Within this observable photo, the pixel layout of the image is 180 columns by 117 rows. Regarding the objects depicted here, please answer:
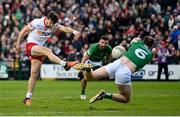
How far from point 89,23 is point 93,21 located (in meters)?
0.26

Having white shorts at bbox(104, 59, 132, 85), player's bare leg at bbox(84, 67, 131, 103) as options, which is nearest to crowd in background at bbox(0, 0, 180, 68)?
player's bare leg at bbox(84, 67, 131, 103)

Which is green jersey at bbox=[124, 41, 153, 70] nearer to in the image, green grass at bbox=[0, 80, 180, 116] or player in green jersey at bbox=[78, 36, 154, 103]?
player in green jersey at bbox=[78, 36, 154, 103]

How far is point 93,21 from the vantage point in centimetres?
3722

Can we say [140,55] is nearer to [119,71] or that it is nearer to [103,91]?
[119,71]

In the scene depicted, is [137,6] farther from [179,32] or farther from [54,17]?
[54,17]

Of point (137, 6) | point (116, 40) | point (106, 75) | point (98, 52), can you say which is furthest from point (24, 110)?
point (137, 6)

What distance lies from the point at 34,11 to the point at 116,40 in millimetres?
5227

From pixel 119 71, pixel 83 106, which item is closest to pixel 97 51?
pixel 83 106

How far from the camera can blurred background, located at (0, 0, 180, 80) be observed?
3553cm

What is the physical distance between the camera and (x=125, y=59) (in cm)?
1691

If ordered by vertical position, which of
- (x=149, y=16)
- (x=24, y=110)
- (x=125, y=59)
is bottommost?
(x=24, y=110)

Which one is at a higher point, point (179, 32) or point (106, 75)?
point (179, 32)

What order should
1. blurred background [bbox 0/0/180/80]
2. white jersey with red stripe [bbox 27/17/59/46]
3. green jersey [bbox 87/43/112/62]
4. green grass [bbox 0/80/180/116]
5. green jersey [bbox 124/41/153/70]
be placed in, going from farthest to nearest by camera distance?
blurred background [bbox 0/0/180/80], green jersey [bbox 87/43/112/62], white jersey with red stripe [bbox 27/17/59/46], green jersey [bbox 124/41/153/70], green grass [bbox 0/80/180/116]

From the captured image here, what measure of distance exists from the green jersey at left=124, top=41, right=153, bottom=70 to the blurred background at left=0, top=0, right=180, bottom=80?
55.9 feet
